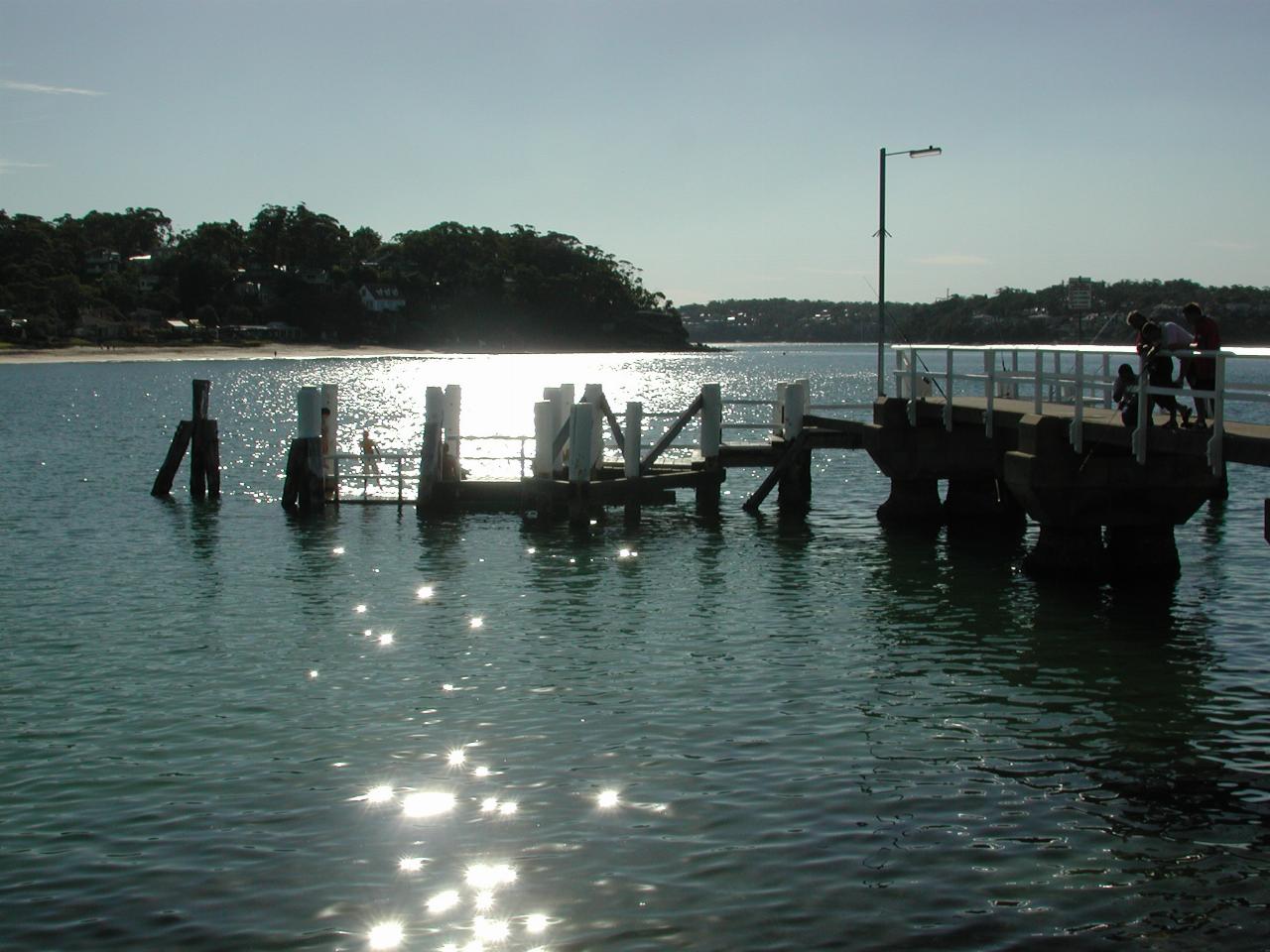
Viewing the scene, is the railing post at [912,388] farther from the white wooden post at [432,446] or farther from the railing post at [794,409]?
the white wooden post at [432,446]

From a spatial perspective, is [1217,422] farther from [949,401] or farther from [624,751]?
[949,401]

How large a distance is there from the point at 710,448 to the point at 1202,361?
486 inches

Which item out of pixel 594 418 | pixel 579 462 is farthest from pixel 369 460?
pixel 594 418

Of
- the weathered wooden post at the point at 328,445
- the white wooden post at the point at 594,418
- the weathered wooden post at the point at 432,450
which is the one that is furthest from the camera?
the weathered wooden post at the point at 328,445

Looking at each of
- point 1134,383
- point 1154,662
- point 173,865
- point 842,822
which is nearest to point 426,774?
point 173,865

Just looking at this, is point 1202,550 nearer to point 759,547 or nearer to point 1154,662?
point 759,547

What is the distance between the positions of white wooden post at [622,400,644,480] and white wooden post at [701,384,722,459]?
1324 millimetres

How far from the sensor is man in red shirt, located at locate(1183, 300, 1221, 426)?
639 inches

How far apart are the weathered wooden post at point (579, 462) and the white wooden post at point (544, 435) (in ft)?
1.67

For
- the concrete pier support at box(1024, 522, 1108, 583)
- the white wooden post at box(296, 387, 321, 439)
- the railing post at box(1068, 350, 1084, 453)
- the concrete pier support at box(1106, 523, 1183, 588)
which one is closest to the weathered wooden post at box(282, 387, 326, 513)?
the white wooden post at box(296, 387, 321, 439)

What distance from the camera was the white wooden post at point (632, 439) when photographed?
2600 centimetres

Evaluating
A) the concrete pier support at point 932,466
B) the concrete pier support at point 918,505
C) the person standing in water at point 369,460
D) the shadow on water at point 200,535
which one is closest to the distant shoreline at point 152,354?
the shadow on water at point 200,535

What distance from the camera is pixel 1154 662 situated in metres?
15.7

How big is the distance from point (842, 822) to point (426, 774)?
3.51 meters
